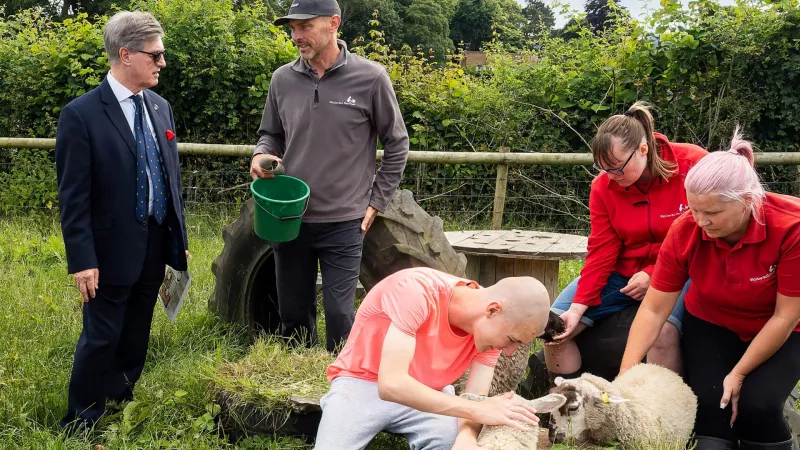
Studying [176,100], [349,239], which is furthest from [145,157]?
[176,100]

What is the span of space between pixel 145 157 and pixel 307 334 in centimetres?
136

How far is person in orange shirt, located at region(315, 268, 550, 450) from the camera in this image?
8.05ft

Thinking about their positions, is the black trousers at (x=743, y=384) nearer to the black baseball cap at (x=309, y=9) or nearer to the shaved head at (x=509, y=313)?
the shaved head at (x=509, y=313)

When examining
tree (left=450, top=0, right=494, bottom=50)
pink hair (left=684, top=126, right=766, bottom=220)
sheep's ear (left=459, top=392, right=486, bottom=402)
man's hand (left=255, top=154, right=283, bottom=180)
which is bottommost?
sheep's ear (left=459, top=392, right=486, bottom=402)

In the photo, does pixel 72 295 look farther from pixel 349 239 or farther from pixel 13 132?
pixel 13 132

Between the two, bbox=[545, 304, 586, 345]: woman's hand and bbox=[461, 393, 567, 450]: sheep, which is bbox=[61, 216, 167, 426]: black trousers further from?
bbox=[545, 304, 586, 345]: woman's hand

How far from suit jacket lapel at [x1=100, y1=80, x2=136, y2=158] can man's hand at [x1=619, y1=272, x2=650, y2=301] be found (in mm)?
2516

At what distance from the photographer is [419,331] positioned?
106 inches

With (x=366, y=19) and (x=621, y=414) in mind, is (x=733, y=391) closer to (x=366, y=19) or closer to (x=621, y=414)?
(x=621, y=414)

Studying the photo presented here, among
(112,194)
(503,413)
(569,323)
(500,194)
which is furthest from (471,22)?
(503,413)

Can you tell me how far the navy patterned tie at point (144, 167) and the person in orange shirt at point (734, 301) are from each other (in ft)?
7.70

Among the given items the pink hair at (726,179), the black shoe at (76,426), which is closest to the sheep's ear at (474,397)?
the pink hair at (726,179)

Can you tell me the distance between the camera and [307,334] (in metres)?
4.30

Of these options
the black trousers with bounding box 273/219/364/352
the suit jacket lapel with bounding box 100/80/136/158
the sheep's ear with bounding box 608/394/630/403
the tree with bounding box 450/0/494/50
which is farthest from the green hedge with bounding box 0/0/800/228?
the tree with bounding box 450/0/494/50
